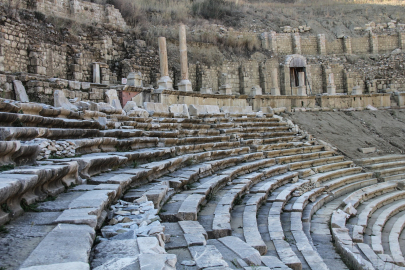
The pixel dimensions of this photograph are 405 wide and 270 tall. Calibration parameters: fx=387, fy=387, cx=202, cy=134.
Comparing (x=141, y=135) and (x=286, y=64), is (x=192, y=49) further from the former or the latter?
(x=141, y=135)

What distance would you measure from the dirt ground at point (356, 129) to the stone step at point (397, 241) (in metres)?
5.89

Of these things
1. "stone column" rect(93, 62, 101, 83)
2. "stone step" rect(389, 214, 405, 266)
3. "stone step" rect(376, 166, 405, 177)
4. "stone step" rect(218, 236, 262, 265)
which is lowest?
"stone step" rect(389, 214, 405, 266)

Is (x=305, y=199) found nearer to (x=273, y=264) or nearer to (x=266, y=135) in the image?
(x=273, y=264)

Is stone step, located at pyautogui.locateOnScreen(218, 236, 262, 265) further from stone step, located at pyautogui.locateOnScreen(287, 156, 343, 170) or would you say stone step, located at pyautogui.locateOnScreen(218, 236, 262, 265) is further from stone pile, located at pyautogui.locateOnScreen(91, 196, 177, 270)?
stone step, located at pyautogui.locateOnScreen(287, 156, 343, 170)

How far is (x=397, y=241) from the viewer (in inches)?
321

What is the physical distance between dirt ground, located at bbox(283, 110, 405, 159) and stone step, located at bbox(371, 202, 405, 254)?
4.41 metres

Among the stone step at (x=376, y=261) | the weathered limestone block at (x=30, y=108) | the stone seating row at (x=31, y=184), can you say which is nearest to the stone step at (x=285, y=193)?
the stone step at (x=376, y=261)

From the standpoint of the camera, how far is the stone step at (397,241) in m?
7.10

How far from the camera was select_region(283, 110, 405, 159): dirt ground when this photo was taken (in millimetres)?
16422

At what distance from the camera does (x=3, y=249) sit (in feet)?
9.04

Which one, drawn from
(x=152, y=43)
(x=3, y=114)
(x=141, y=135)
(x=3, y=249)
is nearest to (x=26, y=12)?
(x=152, y=43)

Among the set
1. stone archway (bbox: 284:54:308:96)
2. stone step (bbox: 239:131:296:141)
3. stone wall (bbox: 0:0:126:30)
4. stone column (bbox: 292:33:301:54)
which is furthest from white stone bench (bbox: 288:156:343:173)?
stone column (bbox: 292:33:301:54)

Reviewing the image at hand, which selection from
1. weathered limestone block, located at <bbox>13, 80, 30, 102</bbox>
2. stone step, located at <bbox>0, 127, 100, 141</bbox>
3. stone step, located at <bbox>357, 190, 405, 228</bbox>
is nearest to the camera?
stone step, located at <bbox>0, 127, 100, 141</bbox>

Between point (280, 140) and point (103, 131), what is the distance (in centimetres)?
883
